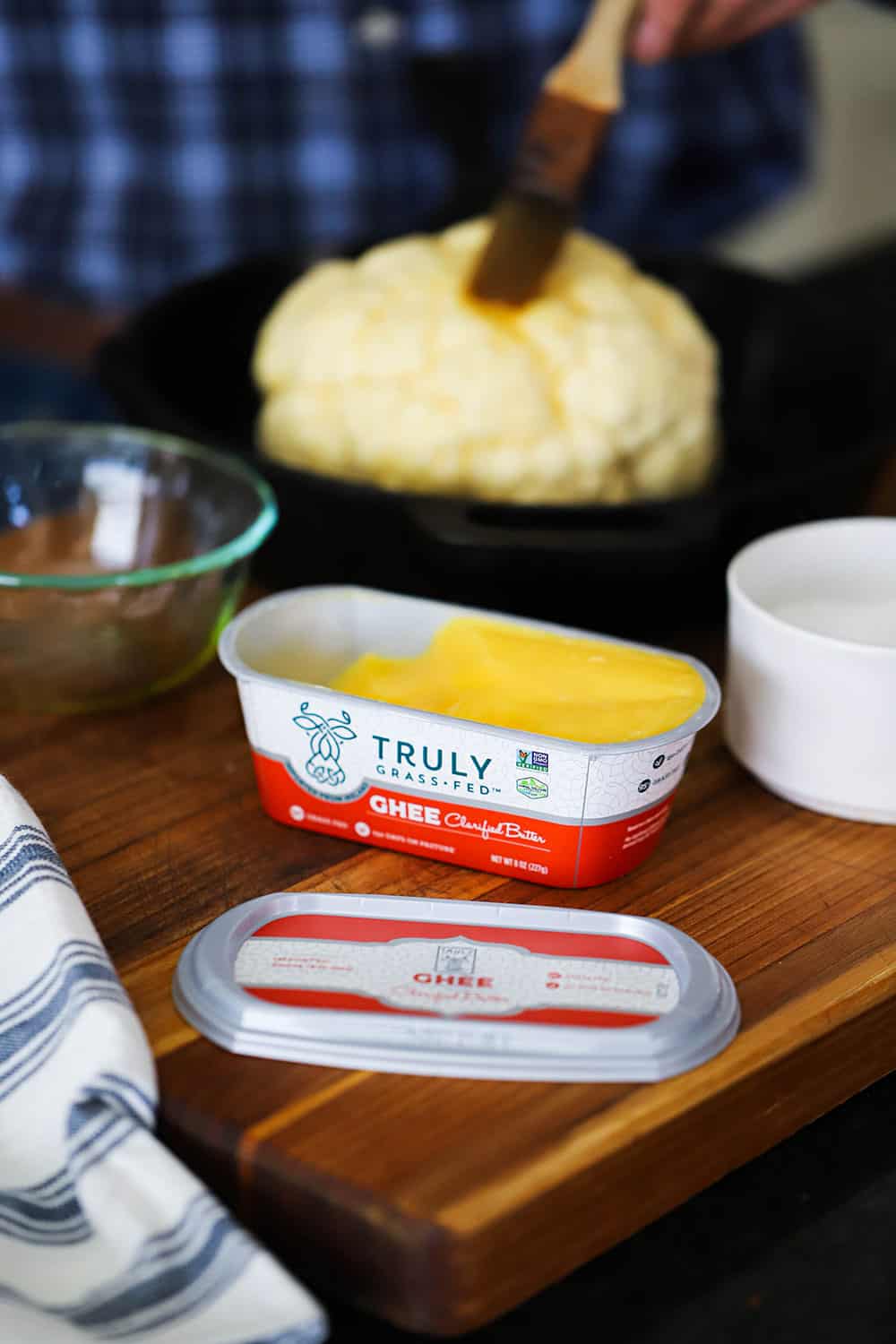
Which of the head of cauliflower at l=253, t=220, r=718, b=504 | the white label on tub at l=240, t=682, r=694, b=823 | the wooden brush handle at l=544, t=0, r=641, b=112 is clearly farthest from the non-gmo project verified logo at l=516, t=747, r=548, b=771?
the wooden brush handle at l=544, t=0, r=641, b=112

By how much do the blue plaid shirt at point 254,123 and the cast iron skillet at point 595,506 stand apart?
0.39m

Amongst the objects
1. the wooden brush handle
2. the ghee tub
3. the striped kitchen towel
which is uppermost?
the wooden brush handle

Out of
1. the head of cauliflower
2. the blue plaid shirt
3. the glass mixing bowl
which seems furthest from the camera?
the blue plaid shirt

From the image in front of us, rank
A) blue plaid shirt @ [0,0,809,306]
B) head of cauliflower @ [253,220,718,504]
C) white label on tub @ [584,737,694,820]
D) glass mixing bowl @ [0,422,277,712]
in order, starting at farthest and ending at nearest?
blue plaid shirt @ [0,0,809,306], head of cauliflower @ [253,220,718,504], glass mixing bowl @ [0,422,277,712], white label on tub @ [584,737,694,820]

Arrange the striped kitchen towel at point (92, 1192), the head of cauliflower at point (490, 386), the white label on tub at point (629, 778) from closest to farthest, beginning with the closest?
the striped kitchen towel at point (92, 1192) → the white label on tub at point (629, 778) → the head of cauliflower at point (490, 386)

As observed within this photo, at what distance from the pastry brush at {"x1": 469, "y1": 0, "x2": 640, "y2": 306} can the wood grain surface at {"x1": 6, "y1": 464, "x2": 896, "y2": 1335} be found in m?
0.31

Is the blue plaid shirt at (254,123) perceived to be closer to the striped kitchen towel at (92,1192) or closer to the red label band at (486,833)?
the red label band at (486,833)

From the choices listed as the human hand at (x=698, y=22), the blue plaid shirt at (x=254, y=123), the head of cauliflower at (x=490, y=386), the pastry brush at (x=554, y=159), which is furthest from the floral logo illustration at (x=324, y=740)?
the blue plaid shirt at (x=254, y=123)

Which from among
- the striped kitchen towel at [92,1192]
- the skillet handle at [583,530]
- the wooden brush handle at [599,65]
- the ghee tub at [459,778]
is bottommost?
the striped kitchen towel at [92,1192]

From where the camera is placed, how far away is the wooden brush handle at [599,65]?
82cm

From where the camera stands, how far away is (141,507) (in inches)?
33.0

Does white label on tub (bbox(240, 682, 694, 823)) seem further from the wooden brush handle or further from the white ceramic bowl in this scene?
the wooden brush handle

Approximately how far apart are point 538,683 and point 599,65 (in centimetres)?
41

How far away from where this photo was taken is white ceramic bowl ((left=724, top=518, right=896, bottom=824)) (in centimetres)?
63
